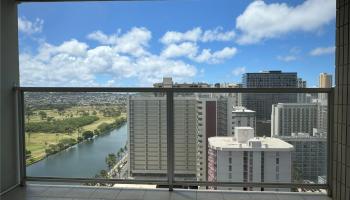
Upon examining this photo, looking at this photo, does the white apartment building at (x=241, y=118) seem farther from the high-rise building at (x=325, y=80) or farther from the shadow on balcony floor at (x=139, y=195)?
the high-rise building at (x=325, y=80)

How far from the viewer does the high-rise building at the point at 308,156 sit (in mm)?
2908

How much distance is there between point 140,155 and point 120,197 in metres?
0.45

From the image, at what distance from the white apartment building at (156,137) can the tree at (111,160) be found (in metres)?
0.16

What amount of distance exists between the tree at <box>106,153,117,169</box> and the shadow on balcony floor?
0.79 ft

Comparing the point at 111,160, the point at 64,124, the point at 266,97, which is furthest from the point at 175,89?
the point at 64,124

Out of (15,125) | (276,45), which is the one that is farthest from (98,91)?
(276,45)

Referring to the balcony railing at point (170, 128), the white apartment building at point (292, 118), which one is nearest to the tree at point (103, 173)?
the balcony railing at point (170, 128)

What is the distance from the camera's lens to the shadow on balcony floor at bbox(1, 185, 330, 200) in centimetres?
287

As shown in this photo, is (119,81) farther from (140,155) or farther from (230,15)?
(230,15)

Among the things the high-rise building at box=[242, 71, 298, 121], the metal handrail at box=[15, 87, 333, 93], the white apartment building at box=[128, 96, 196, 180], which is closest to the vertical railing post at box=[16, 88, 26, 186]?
the metal handrail at box=[15, 87, 333, 93]

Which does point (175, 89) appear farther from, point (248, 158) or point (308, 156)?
point (308, 156)

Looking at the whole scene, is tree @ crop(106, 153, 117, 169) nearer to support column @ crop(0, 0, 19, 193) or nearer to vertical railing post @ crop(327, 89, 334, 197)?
support column @ crop(0, 0, 19, 193)

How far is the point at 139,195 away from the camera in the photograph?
293 centimetres

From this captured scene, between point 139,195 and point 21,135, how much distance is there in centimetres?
148
